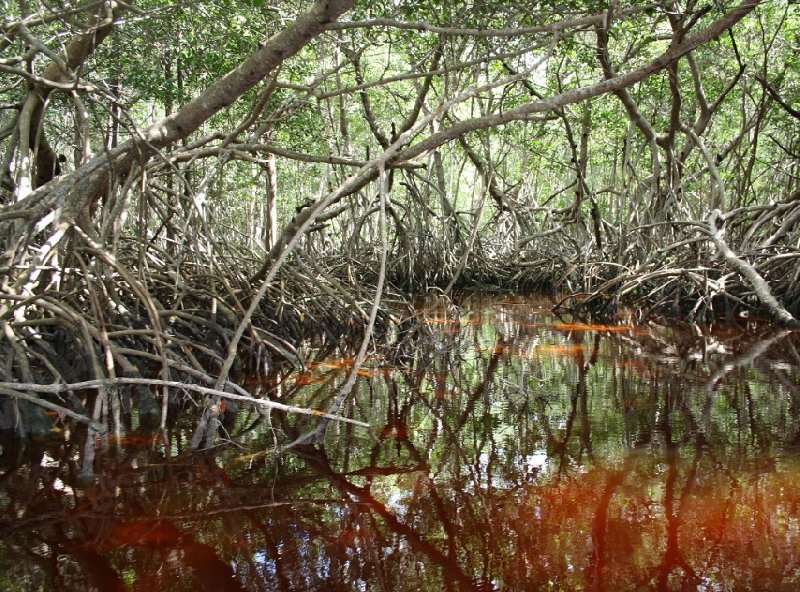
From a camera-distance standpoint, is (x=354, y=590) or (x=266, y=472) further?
(x=266, y=472)

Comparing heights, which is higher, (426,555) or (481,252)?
(481,252)

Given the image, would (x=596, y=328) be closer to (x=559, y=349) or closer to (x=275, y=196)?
(x=559, y=349)

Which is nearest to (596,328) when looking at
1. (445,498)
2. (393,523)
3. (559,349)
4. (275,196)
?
(559,349)

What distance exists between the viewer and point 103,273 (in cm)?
344

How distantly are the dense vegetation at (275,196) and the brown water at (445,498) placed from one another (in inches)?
12.3

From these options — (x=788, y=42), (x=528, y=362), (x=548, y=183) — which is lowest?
(x=528, y=362)

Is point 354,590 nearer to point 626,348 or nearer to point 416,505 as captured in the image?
point 416,505

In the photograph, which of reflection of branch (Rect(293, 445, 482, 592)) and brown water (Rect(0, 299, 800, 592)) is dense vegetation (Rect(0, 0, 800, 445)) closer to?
brown water (Rect(0, 299, 800, 592))

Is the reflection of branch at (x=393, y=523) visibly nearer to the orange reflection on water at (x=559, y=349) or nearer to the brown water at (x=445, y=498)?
the brown water at (x=445, y=498)

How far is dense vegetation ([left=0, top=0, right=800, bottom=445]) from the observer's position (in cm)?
291

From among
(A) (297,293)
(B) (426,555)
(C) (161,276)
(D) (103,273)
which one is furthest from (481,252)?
(B) (426,555)

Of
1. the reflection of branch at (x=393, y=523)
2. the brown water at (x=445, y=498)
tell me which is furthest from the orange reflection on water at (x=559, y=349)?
the reflection of branch at (x=393, y=523)

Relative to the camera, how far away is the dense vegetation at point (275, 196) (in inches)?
115

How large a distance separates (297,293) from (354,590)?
11.5ft
